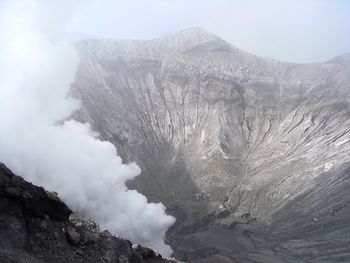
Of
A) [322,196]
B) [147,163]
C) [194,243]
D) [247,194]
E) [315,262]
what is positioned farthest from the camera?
[147,163]

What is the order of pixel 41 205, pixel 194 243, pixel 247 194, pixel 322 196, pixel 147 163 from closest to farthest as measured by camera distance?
pixel 41 205 → pixel 194 243 → pixel 322 196 → pixel 247 194 → pixel 147 163

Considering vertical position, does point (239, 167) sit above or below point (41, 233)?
above

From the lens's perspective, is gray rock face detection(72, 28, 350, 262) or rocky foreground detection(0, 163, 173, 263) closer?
rocky foreground detection(0, 163, 173, 263)

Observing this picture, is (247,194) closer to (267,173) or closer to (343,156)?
(267,173)

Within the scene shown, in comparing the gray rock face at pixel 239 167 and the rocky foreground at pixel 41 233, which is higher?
the gray rock face at pixel 239 167

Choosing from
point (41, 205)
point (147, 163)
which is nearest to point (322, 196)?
point (147, 163)

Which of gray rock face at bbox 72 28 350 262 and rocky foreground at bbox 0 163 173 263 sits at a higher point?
gray rock face at bbox 72 28 350 262

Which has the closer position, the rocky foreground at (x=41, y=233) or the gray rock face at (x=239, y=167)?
the rocky foreground at (x=41, y=233)

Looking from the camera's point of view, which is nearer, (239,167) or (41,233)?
(41,233)
